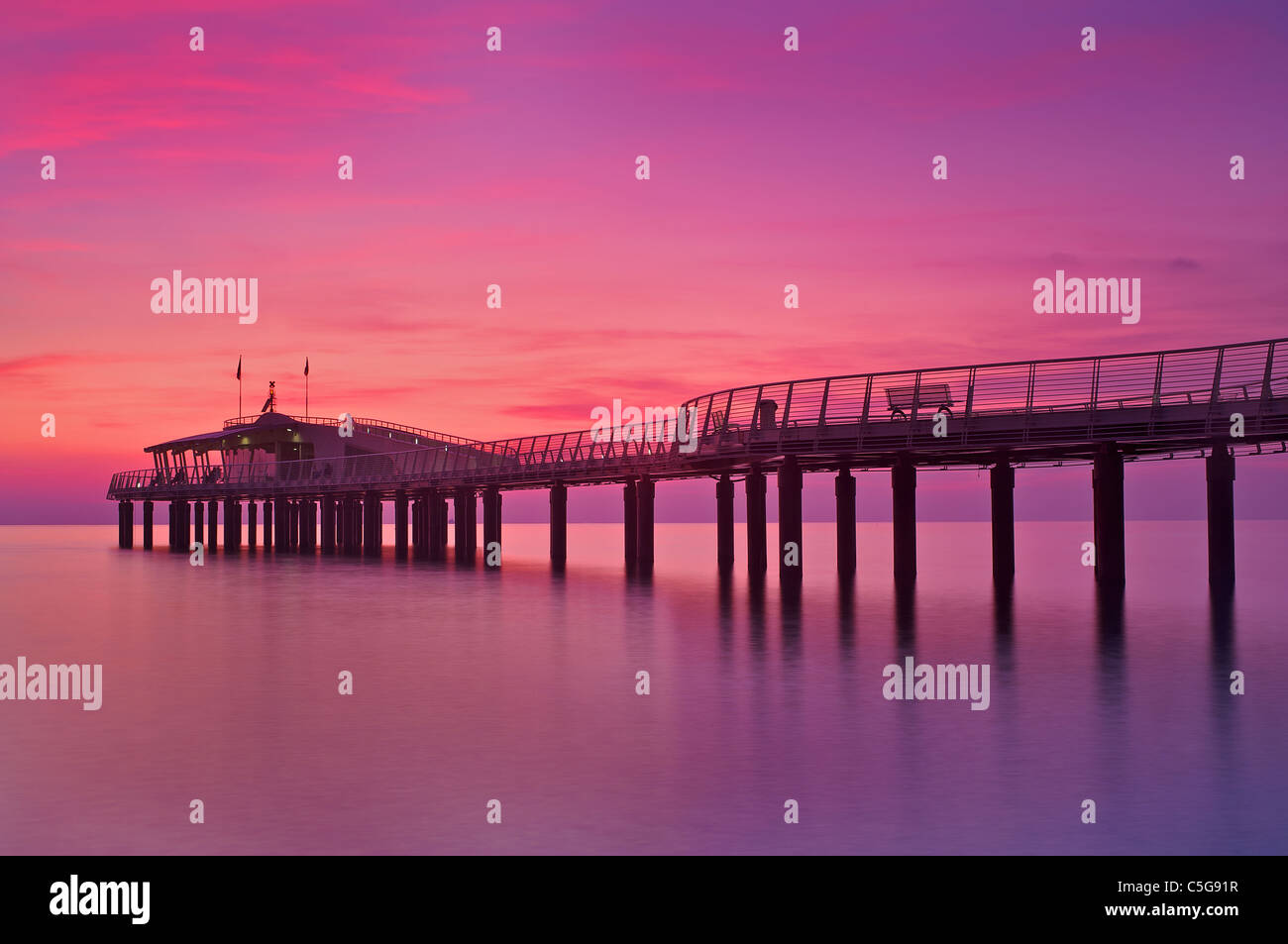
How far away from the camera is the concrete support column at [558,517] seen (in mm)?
50344

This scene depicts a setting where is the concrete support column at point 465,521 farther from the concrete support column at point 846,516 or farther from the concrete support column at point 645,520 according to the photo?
the concrete support column at point 846,516

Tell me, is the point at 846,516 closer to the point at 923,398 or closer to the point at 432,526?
the point at 923,398

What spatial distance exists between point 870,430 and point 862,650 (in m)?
9.25

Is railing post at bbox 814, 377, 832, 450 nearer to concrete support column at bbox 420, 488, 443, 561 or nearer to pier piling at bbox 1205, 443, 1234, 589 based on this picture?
pier piling at bbox 1205, 443, 1234, 589

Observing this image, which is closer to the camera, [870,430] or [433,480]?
[870,430]

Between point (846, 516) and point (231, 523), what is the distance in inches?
2046

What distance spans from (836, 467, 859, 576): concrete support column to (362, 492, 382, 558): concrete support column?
38414 mm

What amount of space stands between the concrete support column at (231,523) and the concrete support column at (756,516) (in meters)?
48.8

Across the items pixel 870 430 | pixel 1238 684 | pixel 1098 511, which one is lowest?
pixel 1238 684

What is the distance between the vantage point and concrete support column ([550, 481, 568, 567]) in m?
50.3

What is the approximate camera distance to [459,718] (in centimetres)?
1625

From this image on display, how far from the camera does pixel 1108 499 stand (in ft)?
93.7

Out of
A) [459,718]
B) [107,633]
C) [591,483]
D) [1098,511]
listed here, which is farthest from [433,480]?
[459,718]
